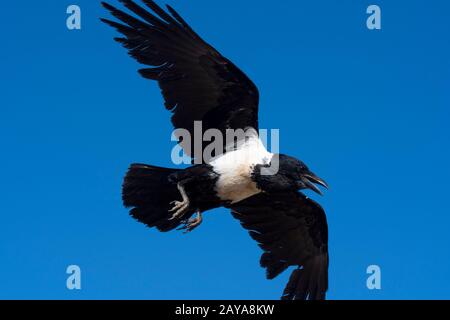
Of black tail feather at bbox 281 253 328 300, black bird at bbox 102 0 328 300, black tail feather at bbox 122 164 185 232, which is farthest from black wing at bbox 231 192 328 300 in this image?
black tail feather at bbox 122 164 185 232

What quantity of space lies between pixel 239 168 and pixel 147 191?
1.15 meters

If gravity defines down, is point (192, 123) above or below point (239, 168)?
above

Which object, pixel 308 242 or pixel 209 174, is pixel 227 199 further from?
pixel 308 242

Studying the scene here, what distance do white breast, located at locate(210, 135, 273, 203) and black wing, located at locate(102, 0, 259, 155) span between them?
1.01 feet

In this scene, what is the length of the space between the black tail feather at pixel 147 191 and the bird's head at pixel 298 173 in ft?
4.28

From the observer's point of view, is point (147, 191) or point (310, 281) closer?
point (147, 191)

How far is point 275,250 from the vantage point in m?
12.2

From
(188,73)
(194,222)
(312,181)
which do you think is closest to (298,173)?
(312,181)

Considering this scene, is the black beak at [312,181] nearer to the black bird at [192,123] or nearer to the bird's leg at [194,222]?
the black bird at [192,123]

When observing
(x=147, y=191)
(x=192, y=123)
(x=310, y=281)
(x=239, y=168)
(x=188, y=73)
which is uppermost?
(x=188, y=73)

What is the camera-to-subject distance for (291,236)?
481 inches

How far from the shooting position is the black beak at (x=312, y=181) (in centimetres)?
1099

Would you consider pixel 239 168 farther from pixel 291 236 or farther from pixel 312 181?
pixel 291 236
